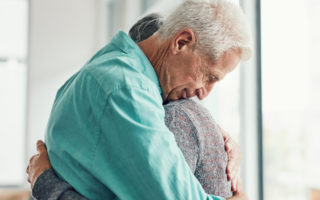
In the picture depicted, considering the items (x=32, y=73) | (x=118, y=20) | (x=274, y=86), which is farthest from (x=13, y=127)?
(x=274, y=86)

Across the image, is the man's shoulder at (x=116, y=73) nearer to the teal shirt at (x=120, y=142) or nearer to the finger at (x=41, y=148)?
the teal shirt at (x=120, y=142)

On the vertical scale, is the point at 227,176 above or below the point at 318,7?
below

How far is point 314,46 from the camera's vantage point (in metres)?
1.26

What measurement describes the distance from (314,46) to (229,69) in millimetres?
444

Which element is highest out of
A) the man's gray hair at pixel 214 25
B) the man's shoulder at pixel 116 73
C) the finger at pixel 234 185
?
the man's gray hair at pixel 214 25

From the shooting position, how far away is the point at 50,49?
389 centimetres

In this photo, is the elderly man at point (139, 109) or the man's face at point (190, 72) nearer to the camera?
the elderly man at point (139, 109)

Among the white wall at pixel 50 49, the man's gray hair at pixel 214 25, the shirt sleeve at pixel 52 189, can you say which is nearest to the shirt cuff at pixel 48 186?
the shirt sleeve at pixel 52 189

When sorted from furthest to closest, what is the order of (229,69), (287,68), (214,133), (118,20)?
1. (118,20)
2. (287,68)
3. (229,69)
4. (214,133)

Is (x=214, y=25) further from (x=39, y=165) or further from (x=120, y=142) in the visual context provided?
(x=39, y=165)

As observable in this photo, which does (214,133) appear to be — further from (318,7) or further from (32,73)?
(32,73)

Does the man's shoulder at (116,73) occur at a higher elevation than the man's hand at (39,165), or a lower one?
higher

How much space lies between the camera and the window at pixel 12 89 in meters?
3.97

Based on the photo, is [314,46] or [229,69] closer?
[229,69]
